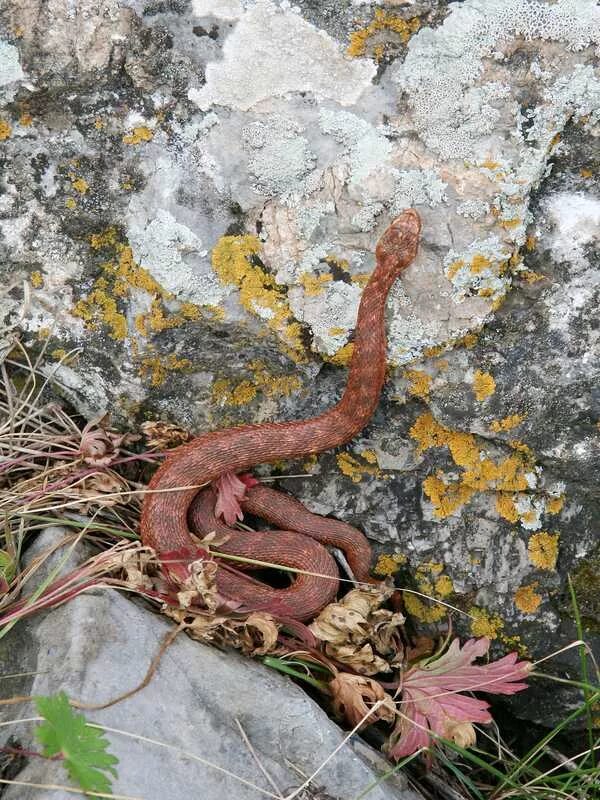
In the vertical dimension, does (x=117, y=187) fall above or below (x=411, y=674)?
above

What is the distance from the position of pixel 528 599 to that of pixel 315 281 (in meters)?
2.15

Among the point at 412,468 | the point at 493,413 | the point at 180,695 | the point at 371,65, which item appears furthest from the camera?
the point at 412,468

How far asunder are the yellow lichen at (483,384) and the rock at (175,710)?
181cm

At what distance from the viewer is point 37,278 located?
4117mm

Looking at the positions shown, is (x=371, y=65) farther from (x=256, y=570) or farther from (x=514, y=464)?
(x=256, y=570)

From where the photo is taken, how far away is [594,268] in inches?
151

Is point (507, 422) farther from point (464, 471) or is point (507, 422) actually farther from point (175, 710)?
point (175, 710)

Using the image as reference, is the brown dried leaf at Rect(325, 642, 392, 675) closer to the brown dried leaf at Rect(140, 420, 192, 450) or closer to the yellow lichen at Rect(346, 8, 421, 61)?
the brown dried leaf at Rect(140, 420, 192, 450)

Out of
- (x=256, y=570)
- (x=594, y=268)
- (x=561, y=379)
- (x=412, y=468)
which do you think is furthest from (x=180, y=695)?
(x=594, y=268)

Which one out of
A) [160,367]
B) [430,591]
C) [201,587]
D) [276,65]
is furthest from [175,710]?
A: [276,65]

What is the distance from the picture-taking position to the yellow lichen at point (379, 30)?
147 inches

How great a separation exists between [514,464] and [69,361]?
8.48 feet

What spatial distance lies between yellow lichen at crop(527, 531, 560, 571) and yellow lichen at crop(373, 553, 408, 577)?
745 mm

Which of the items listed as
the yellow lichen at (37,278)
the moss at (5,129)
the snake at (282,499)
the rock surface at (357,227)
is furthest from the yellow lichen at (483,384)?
the moss at (5,129)
